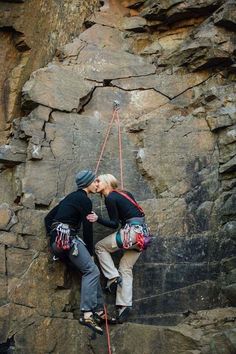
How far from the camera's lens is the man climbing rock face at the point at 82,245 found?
8.52m

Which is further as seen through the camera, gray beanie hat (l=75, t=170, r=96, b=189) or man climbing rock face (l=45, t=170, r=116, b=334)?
gray beanie hat (l=75, t=170, r=96, b=189)

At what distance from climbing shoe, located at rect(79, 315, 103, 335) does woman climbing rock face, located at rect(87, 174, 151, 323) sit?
623mm

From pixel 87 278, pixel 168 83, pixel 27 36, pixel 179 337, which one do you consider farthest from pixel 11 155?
pixel 179 337

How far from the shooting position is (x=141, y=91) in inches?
453

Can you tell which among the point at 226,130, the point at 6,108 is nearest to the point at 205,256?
the point at 226,130

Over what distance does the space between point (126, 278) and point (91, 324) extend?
1.06 meters

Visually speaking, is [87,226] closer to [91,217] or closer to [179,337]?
[91,217]

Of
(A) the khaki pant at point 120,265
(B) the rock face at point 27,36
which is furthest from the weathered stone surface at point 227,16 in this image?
(A) the khaki pant at point 120,265

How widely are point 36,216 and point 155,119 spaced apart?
10.5 feet

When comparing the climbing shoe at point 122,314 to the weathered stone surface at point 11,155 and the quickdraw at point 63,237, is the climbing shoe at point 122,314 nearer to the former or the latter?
the quickdraw at point 63,237

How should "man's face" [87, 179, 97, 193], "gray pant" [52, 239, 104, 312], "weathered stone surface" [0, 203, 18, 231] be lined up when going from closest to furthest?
"gray pant" [52, 239, 104, 312] → "man's face" [87, 179, 97, 193] → "weathered stone surface" [0, 203, 18, 231]

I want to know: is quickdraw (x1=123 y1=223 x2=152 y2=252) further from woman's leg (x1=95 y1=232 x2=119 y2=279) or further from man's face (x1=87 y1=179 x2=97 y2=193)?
man's face (x1=87 y1=179 x2=97 y2=193)

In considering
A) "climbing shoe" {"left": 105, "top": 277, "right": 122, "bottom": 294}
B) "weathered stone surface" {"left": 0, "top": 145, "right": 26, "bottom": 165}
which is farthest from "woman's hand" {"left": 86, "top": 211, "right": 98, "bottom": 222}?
"weathered stone surface" {"left": 0, "top": 145, "right": 26, "bottom": 165}

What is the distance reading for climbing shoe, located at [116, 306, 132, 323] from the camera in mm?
8977
